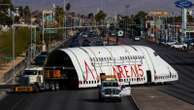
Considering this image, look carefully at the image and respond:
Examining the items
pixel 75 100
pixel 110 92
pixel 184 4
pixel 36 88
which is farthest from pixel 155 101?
pixel 184 4

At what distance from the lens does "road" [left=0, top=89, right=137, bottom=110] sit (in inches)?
2443

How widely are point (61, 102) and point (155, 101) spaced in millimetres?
9207

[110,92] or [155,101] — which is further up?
[110,92]

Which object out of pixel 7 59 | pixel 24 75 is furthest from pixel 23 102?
pixel 7 59

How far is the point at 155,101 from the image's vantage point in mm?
66812

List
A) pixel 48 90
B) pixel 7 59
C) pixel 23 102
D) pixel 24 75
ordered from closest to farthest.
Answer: pixel 23 102, pixel 48 90, pixel 24 75, pixel 7 59

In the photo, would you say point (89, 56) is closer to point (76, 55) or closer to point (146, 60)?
point (76, 55)

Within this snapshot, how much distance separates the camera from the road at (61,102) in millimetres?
62062

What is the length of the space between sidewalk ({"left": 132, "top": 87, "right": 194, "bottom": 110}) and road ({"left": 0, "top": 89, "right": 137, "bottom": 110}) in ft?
3.61

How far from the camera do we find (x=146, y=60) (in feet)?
300

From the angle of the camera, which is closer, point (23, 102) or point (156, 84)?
point (23, 102)

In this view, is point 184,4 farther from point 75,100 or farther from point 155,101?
point 155,101

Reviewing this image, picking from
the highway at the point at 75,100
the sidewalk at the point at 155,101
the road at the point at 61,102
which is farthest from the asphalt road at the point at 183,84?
the road at the point at 61,102

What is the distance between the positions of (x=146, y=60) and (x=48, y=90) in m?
15.2
